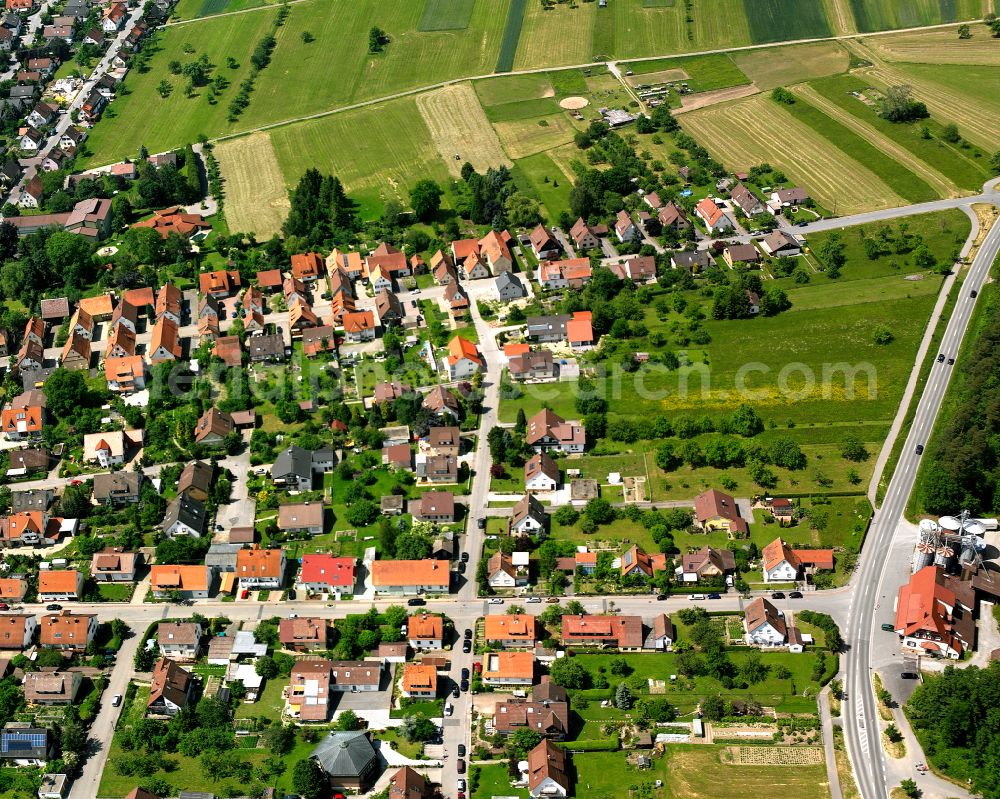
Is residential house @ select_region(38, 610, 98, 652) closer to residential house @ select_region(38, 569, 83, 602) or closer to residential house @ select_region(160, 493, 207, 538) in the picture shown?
residential house @ select_region(38, 569, 83, 602)

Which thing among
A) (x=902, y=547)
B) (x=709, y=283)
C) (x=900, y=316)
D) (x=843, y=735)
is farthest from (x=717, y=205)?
(x=843, y=735)

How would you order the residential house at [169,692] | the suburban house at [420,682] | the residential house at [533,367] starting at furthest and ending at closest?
the residential house at [533,367], the suburban house at [420,682], the residential house at [169,692]

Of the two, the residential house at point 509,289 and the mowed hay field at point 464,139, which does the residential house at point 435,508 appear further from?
the mowed hay field at point 464,139

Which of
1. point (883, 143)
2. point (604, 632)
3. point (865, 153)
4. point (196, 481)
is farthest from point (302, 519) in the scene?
point (883, 143)

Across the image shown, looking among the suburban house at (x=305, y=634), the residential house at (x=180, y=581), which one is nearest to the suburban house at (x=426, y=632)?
the suburban house at (x=305, y=634)

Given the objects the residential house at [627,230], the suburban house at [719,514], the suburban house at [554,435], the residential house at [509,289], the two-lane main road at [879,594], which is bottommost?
the two-lane main road at [879,594]

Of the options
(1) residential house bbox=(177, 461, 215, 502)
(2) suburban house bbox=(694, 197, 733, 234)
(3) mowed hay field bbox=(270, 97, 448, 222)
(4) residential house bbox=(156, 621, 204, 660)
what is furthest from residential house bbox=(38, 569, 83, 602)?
(2) suburban house bbox=(694, 197, 733, 234)
